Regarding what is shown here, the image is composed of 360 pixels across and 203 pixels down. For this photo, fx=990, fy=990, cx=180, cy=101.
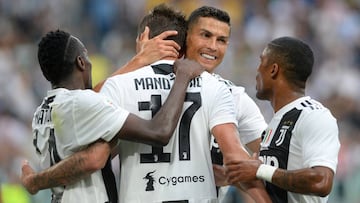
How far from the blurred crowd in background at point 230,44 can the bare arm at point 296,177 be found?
635cm

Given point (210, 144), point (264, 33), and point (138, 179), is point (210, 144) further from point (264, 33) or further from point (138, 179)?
point (264, 33)

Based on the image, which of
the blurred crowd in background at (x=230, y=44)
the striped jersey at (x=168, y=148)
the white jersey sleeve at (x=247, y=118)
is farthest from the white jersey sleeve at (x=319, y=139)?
the blurred crowd in background at (x=230, y=44)

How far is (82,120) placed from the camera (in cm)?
604

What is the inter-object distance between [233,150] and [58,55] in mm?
1251

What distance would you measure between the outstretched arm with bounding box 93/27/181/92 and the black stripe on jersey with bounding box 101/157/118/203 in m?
0.56

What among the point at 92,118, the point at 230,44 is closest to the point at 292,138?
the point at 92,118

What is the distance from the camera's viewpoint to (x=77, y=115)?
19.8 ft

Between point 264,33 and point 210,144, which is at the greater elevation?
point 264,33

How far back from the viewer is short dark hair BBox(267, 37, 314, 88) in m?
6.37

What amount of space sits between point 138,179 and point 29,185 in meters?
0.75

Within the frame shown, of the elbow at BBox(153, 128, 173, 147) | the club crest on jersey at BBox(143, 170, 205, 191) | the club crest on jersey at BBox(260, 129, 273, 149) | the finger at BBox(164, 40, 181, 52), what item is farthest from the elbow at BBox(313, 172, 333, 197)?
the finger at BBox(164, 40, 181, 52)

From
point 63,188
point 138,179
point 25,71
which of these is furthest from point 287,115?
point 25,71

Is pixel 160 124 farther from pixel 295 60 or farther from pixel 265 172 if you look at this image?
pixel 295 60

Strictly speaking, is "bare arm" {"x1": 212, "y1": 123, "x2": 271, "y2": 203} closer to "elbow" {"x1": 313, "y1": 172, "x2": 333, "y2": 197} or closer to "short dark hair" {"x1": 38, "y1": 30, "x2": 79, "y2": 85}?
"elbow" {"x1": 313, "y1": 172, "x2": 333, "y2": 197}
